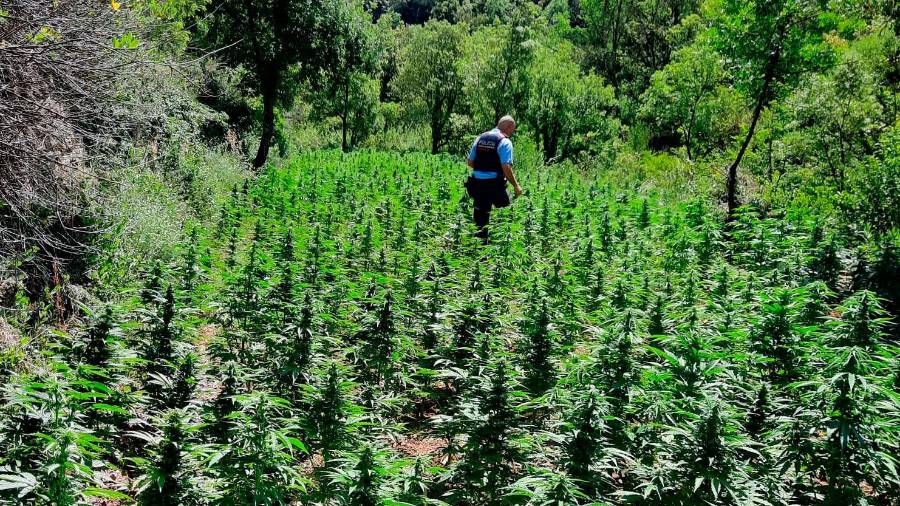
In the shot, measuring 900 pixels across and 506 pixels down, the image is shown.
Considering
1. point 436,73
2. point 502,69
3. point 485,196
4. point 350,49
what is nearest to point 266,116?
point 350,49

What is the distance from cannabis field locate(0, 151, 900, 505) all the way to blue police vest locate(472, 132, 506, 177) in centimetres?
183

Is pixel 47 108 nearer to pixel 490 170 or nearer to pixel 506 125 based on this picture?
pixel 490 170

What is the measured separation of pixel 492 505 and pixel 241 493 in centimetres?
144

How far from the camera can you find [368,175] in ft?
54.9

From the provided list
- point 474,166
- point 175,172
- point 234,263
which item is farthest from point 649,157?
point 234,263

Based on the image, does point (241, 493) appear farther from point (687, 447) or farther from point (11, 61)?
point (11, 61)

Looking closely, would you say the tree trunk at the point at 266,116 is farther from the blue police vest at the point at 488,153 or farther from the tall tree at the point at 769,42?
the tall tree at the point at 769,42

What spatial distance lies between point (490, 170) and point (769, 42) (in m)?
7.37

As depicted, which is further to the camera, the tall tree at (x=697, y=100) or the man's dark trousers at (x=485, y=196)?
the tall tree at (x=697, y=100)

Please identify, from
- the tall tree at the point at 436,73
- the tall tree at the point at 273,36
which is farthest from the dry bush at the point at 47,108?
the tall tree at the point at 436,73

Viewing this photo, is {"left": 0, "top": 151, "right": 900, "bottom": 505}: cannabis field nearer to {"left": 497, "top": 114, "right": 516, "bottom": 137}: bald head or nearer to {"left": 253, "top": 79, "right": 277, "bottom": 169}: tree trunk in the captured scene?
{"left": 497, "top": 114, "right": 516, "bottom": 137}: bald head

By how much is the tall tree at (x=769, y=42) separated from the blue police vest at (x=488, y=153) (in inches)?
225

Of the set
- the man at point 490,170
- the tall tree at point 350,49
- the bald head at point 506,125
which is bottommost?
the man at point 490,170

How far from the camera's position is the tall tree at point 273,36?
17500mm
